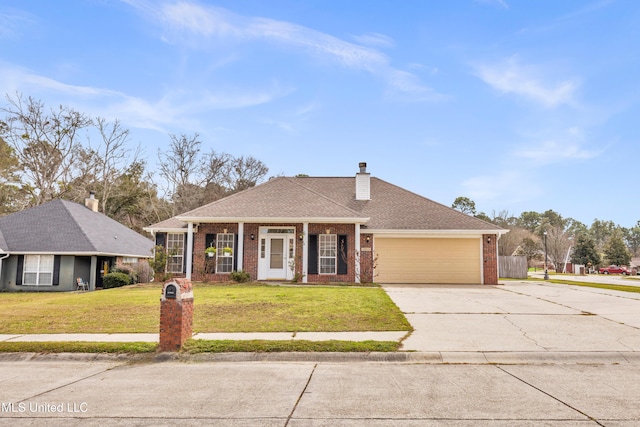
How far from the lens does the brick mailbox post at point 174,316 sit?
286 inches

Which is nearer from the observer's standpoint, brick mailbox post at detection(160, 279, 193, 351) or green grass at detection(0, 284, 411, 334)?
brick mailbox post at detection(160, 279, 193, 351)

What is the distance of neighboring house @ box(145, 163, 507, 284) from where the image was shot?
1966cm

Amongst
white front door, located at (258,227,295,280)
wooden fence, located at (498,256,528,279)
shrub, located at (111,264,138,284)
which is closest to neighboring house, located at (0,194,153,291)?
shrub, located at (111,264,138,284)

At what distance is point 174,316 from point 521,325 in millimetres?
7163

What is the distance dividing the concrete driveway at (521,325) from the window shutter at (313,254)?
19.4ft

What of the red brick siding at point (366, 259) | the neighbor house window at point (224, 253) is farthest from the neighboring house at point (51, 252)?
the red brick siding at point (366, 259)

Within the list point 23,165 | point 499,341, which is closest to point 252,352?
point 499,341

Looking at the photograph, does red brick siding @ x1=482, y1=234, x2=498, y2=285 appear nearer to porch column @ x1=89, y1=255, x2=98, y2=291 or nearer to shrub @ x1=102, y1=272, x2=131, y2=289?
shrub @ x1=102, y1=272, x2=131, y2=289

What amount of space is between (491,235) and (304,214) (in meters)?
8.97

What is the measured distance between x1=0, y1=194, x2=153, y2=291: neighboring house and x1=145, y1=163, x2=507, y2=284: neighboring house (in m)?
3.52

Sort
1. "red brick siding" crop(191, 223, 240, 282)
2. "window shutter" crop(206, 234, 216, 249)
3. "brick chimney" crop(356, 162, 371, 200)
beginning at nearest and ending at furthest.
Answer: "red brick siding" crop(191, 223, 240, 282)
"window shutter" crop(206, 234, 216, 249)
"brick chimney" crop(356, 162, 371, 200)

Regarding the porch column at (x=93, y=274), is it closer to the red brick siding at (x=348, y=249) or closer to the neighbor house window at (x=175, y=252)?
the neighbor house window at (x=175, y=252)

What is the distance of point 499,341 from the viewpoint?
7.82 meters

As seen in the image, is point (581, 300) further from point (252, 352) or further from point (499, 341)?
point (252, 352)
